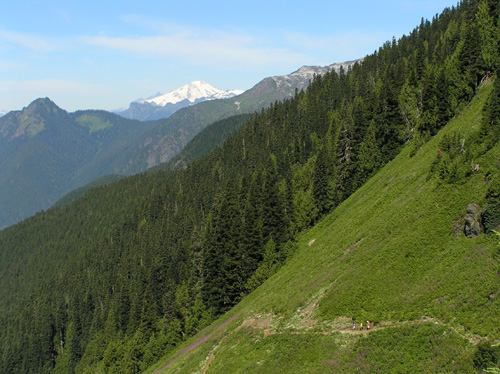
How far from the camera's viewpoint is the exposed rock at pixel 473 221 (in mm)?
29222

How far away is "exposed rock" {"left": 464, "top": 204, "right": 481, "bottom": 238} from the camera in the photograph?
1150 inches

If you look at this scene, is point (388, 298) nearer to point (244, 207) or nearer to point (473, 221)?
point (473, 221)

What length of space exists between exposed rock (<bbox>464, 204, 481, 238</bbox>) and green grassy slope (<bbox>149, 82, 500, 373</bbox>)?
0.72m

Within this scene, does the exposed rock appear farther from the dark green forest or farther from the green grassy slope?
the dark green forest

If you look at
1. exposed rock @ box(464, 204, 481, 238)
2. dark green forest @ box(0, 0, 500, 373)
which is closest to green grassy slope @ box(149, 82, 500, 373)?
exposed rock @ box(464, 204, 481, 238)

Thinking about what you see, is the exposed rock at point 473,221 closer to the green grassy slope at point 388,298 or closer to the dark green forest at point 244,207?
the green grassy slope at point 388,298

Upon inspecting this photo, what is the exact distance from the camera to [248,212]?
73312 mm

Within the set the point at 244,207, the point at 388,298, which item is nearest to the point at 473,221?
the point at 388,298

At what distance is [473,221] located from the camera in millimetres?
29484

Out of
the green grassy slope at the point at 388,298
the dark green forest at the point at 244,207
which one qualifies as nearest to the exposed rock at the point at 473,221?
the green grassy slope at the point at 388,298

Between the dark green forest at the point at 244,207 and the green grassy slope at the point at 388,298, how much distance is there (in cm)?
459

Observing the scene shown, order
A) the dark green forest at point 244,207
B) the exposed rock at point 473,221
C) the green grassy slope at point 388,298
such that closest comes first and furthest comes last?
the green grassy slope at point 388,298, the exposed rock at point 473,221, the dark green forest at point 244,207

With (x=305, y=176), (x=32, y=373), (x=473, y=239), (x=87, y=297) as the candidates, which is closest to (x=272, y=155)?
(x=305, y=176)

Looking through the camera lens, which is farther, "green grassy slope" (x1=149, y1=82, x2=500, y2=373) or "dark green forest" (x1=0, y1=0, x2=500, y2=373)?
"dark green forest" (x1=0, y1=0, x2=500, y2=373)
